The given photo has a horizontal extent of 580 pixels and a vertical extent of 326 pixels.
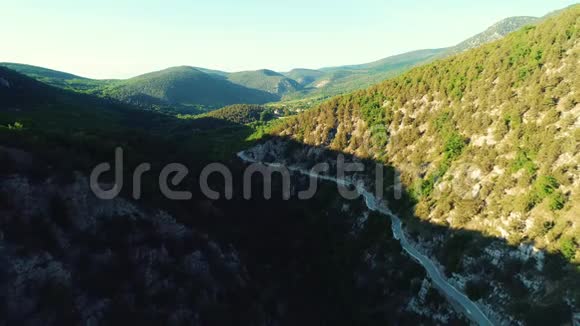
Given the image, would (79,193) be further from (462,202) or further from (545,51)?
(545,51)

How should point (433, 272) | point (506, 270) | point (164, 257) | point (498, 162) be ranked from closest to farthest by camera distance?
point (506, 270) < point (164, 257) < point (433, 272) < point (498, 162)

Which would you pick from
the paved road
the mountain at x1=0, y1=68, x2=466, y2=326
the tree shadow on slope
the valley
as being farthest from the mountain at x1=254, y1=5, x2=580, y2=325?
the mountain at x1=0, y1=68, x2=466, y2=326

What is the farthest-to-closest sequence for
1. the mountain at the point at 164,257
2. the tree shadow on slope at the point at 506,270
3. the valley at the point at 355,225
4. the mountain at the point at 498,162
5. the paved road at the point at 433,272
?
the paved road at the point at 433,272 < the mountain at the point at 498,162 < the valley at the point at 355,225 < the tree shadow on slope at the point at 506,270 < the mountain at the point at 164,257

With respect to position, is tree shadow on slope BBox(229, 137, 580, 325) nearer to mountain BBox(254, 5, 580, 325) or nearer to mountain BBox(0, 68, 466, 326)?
mountain BBox(254, 5, 580, 325)

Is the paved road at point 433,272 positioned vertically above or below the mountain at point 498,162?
below

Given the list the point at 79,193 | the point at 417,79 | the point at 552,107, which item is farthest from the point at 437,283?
the point at 417,79

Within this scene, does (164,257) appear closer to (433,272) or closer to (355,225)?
(433,272)

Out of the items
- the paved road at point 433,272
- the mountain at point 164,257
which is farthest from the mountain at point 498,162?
the mountain at point 164,257

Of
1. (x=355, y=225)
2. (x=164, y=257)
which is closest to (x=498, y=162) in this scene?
(x=355, y=225)

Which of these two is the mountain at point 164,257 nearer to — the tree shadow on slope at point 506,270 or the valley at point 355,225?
the valley at point 355,225
